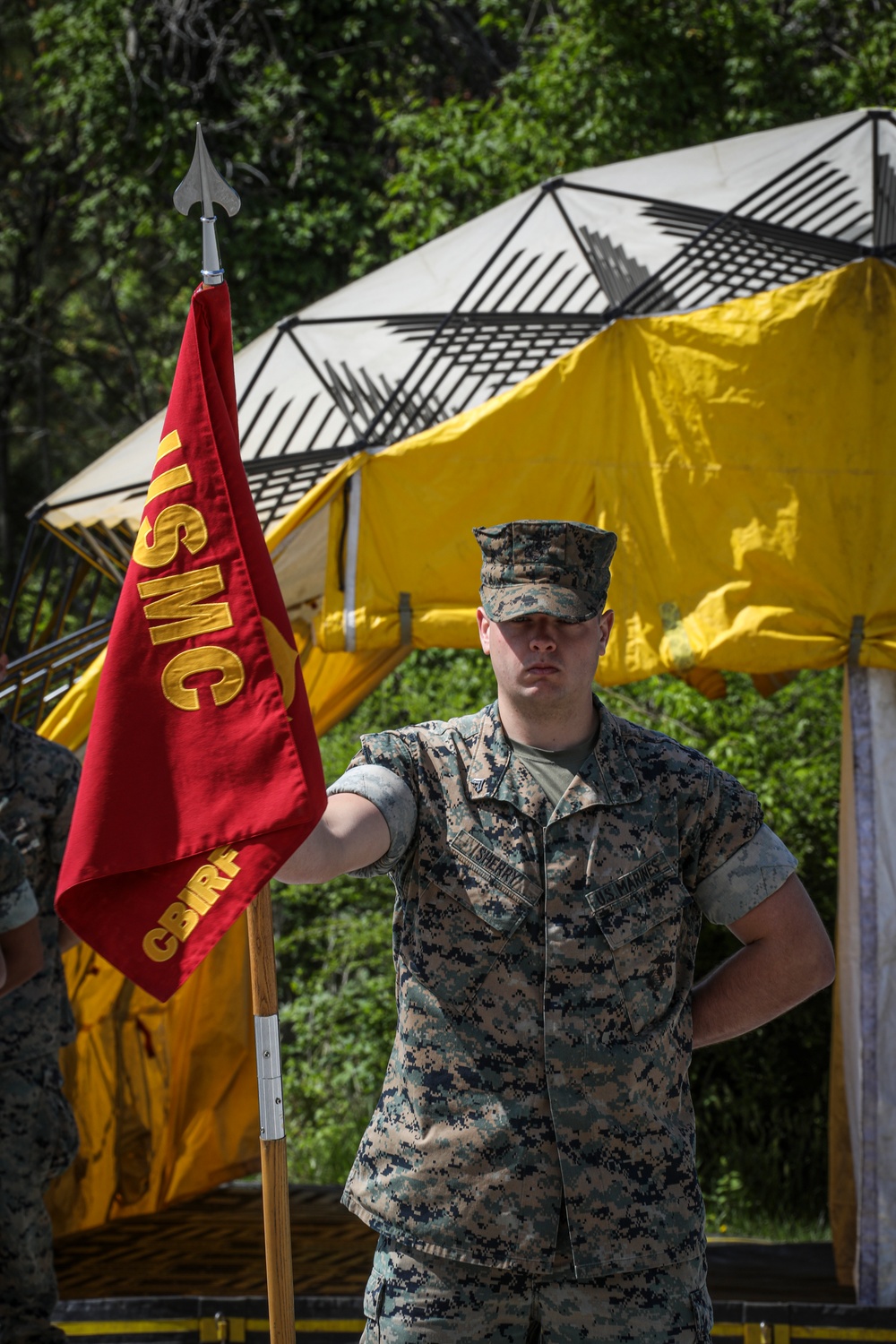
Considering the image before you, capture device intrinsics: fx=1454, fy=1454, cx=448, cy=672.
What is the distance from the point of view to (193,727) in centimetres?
228

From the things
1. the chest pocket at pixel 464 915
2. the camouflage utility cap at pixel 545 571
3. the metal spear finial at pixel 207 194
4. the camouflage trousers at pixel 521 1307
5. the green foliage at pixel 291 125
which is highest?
the green foliage at pixel 291 125

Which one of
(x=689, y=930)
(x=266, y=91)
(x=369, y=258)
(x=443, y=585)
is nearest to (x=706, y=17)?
(x=369, y=258)

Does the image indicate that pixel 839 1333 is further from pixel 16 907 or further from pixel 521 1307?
pixel 16 907

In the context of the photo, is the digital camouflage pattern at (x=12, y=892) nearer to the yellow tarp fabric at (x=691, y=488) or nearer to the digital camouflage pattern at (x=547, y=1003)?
the digital camouflage pattern at (x=547, y=1003)

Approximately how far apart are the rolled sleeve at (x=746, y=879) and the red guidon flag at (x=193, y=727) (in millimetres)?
672

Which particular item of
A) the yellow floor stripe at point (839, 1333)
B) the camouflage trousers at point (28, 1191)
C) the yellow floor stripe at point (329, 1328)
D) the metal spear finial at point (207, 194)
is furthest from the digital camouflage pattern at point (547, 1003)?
the yellow floor stripe at point (329, 1328)

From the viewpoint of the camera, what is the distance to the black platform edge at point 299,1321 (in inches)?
160

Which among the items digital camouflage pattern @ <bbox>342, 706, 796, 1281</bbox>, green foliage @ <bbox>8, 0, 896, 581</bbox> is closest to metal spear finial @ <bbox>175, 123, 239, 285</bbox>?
digital camouflage pattern @ <bbox>342, 706, 796, 1281</bbox>

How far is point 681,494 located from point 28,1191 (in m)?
2.70

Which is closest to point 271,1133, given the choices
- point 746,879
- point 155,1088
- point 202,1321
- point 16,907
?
point 746,879

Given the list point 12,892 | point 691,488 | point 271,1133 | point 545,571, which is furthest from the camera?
point 691,488

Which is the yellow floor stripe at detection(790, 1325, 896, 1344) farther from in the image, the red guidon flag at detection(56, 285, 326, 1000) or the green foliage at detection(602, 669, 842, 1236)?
the red guidon flag at detection(56, 285, 326, 1000)

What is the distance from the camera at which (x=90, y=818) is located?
221cm

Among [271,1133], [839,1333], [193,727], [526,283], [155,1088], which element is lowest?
[839,1333]
